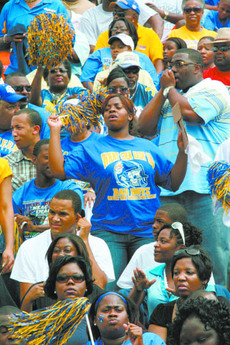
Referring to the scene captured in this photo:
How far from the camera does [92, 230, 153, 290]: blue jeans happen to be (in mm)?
6906

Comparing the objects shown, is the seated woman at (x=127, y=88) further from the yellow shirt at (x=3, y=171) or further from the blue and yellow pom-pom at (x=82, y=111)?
the yellow shirt at (x=3, y=171)

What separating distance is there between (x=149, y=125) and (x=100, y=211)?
122 cm

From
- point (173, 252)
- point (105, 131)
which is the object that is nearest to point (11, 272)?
point (173, 252)

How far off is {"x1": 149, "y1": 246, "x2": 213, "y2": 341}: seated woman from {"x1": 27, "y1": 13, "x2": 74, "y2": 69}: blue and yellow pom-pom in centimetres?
385

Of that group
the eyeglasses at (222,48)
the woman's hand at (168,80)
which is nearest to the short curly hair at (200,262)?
the woman's hand at (168,80)

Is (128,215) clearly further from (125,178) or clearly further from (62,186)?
(62,186)

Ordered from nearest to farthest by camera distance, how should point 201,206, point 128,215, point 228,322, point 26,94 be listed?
1. point 228,322
2. point 128,215
3. point 201,206
4. point 26,94

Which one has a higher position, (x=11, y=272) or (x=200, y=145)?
(x=200, y=145)

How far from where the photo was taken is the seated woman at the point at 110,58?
9.94m

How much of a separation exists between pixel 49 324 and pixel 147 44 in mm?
6651

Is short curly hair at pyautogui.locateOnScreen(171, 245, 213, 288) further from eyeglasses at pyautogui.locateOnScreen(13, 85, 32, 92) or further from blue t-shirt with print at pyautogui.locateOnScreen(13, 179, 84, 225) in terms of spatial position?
eyeglasses at pyautogui.locateOnScreen(13, 85, 32, 92)

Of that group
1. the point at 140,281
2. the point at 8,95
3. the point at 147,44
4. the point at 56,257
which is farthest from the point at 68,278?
the point at 147,44

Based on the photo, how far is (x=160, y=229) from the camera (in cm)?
668

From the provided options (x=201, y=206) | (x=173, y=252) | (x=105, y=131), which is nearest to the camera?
(x=173, y=252)
